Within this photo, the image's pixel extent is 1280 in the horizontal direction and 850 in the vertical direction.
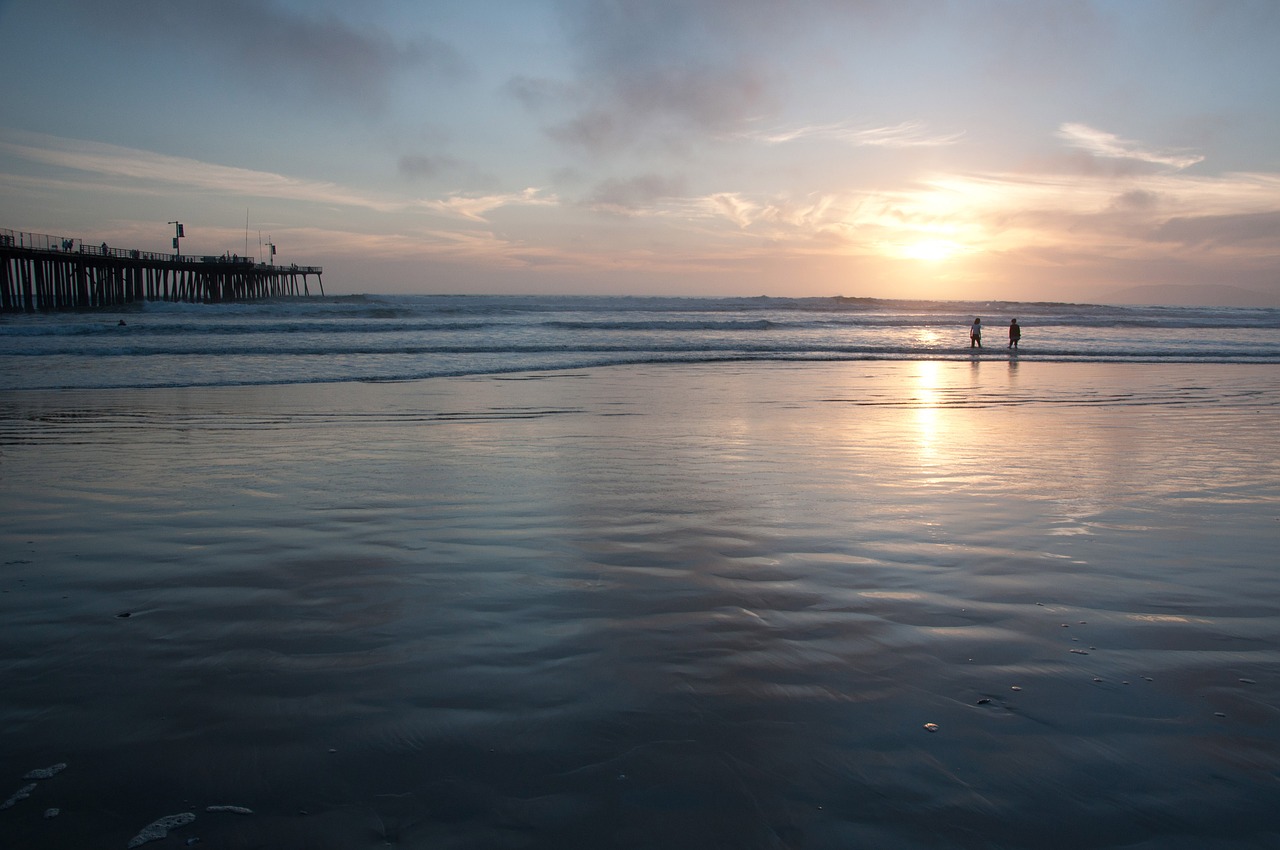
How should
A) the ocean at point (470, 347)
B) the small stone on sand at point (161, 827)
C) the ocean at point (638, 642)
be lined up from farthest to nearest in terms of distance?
1. the ocean at point (470, 347)
2. the ocean at point (638, 642)
3. the small stone on sand at point (161, 827)

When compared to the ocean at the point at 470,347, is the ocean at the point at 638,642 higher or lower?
lower

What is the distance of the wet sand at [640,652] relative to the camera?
239 centimetres

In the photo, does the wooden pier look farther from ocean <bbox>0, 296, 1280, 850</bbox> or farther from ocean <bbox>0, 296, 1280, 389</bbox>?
ocean <bbox>0, 296, 1280, 850</bbox>

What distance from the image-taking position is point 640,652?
3.43 m

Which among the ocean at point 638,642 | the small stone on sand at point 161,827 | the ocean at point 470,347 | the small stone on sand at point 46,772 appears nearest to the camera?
the small stone on sand at point 161,827

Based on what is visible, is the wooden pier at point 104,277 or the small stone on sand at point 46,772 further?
the wooden pier at point 104,277

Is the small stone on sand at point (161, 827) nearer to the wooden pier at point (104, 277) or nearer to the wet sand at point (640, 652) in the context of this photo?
the wet sand at point (640, 652)

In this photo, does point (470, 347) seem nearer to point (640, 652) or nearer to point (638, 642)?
point (638, 642)

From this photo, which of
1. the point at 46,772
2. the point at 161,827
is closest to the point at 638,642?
the point at 161,827

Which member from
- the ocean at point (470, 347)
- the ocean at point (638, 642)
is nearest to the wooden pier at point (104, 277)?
the ocean at point (470, 347)

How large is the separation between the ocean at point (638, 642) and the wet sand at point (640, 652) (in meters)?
0.02

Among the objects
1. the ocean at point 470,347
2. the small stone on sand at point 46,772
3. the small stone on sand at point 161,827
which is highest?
the ocean at point 470,347

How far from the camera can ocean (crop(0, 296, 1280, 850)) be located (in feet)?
7.84

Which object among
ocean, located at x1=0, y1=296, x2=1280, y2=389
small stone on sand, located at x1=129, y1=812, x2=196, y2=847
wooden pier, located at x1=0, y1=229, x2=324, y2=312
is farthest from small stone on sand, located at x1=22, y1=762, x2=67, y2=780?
wooden pier, located at x1=0, y1=229, x2=324, y2=312
